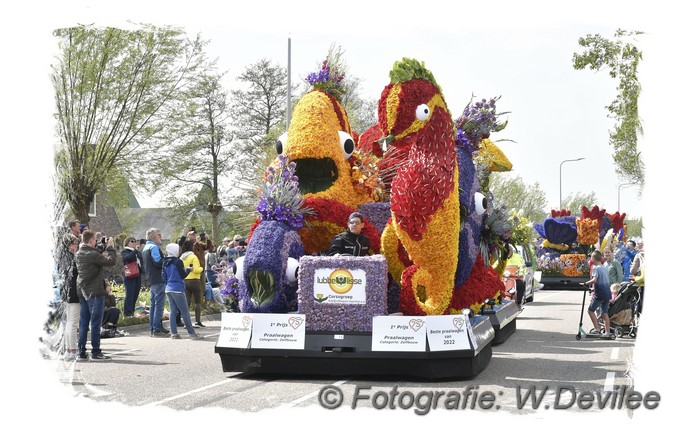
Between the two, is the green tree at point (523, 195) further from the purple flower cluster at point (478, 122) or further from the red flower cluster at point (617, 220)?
the purple flower cluster at point (478, 122)

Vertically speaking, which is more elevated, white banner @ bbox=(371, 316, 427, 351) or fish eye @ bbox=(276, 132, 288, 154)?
fish eye @ bbox=(276, 132, 288, 154)

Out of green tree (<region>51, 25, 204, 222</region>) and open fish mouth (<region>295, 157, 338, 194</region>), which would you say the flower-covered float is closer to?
open fish mouth (<region>295, 157, 338, 194</region>)

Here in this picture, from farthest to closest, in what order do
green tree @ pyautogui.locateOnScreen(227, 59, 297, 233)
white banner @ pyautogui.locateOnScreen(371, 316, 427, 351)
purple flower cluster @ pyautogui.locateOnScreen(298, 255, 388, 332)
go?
green tree @ pyautogui.locateOnScreen(227, 59, 297, 233)
purple flower cluster @ pyautogui.locateOnScreen(298, 255, 388, 332)
white banner @ pyautogui.locateOnScreen(371, 316, 427, 351)

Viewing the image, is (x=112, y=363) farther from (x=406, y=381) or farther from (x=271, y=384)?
(x=406, y=381)

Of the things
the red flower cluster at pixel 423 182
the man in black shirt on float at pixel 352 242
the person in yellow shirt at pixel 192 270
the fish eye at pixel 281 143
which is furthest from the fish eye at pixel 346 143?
the person in yellow shirt at pixel 192 270

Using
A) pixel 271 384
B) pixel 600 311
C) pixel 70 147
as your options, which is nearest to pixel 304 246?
pixel 271 384

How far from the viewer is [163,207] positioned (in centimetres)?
3575

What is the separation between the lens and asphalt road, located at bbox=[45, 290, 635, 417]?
398 inches

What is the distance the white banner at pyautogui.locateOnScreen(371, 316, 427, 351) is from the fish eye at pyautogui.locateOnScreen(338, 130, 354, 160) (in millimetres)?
3153

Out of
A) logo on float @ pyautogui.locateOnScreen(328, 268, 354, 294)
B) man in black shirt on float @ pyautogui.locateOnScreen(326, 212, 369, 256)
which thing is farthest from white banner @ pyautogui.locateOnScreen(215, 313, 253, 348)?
man in black shirt on float @ pyautogui.locateOnScreen(326, 212, 369, 256)

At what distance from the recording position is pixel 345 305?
12.1 metres

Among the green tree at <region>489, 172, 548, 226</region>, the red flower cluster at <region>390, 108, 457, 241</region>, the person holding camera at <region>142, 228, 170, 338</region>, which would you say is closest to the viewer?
the red flower cluster at <region>390, 108, 457, 241</region>

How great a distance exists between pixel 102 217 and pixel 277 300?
36.1 meters

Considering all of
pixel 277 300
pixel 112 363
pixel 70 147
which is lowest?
pixel 112 363
